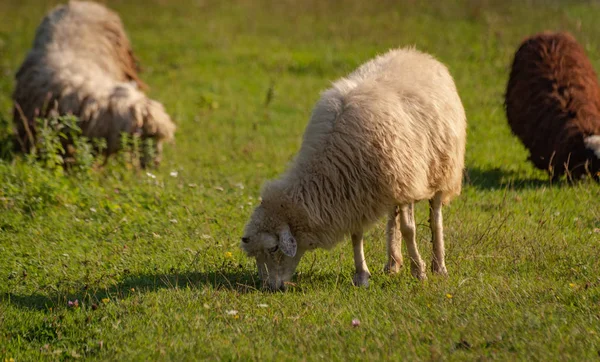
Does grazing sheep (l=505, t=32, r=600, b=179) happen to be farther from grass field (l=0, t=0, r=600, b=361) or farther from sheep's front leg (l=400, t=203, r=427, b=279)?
sheep's front leg (l=400, t=203, r=427, b=279)

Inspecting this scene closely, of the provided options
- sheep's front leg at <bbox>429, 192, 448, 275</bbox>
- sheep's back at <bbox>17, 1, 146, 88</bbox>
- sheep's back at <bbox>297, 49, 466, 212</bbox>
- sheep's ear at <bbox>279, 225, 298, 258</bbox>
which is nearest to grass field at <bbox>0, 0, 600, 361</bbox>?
sheep's front leg at <bbox>429, 192, 448, 275</bbox>

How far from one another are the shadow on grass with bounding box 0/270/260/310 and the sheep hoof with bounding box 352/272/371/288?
2.36ft

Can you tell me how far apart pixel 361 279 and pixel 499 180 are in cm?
324

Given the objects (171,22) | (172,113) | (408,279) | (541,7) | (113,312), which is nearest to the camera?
(113,312)

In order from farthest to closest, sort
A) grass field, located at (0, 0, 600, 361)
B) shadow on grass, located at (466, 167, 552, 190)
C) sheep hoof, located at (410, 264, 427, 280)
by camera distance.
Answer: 1. shadow on grass, located at (466, 167, 552, 190)
2. sheep hoof, located at (410, 264, 427, 280)
3. grass field, located at (0, 0, 600, 361)

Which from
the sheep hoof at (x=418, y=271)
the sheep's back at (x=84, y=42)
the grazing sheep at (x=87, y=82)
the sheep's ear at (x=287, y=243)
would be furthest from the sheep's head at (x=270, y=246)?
the sheep's back at (x=84, y=42)

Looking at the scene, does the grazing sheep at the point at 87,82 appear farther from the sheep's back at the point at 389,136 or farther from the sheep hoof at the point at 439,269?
the sheep hoof at the point at 439,269

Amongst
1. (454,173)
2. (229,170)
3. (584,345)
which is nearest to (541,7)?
(229,170)

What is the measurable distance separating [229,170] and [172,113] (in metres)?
3.11

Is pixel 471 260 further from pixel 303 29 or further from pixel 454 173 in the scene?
pixel 303 29

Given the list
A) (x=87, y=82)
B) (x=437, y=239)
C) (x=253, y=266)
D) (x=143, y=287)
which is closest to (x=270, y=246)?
(x=253, y=266)

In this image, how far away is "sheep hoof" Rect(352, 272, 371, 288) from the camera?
5840 millimetres

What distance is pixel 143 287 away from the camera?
5.83 metres

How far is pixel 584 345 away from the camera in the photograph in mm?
4352
